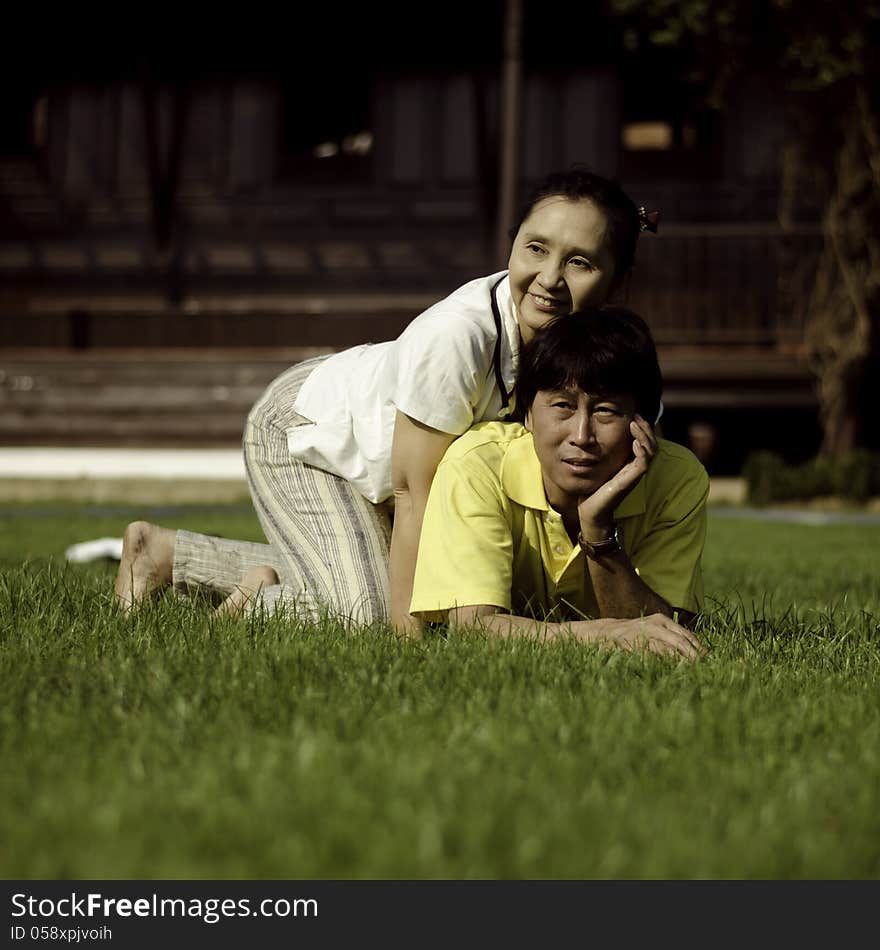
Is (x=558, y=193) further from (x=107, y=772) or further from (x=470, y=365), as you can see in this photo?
(x=107, y=772)

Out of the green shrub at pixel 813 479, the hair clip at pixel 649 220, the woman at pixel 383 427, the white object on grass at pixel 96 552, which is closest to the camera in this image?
the woman at pixel 383 427

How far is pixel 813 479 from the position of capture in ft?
42.8

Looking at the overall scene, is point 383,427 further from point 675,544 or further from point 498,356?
point 675,544

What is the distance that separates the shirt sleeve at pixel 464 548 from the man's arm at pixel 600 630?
0.04 meters

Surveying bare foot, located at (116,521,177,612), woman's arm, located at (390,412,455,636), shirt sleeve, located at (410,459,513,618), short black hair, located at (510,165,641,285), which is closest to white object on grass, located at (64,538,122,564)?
bare foot, located at (116,521,177,612)

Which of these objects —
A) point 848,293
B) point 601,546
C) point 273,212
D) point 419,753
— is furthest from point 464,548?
point 273,212

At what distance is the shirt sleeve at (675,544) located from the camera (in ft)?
12.9

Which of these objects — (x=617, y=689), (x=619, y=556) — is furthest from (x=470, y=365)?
(x=617, y=689)

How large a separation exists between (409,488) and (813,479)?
9909mm

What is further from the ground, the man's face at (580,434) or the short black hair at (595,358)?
the short black hair at (595,358)

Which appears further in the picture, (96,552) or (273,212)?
(273,212)

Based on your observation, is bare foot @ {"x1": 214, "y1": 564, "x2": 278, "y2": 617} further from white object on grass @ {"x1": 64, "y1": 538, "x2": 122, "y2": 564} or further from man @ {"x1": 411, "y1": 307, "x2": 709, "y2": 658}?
white object on grass @ {"x1": 64, "y1": 538, "x2": 122, "y2": 564}

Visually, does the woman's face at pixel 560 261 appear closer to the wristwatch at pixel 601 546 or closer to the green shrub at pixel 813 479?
the wristwatch at pixel 601 546

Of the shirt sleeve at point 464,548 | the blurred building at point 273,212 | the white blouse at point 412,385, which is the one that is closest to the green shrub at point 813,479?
the blurred building at point 273,212
